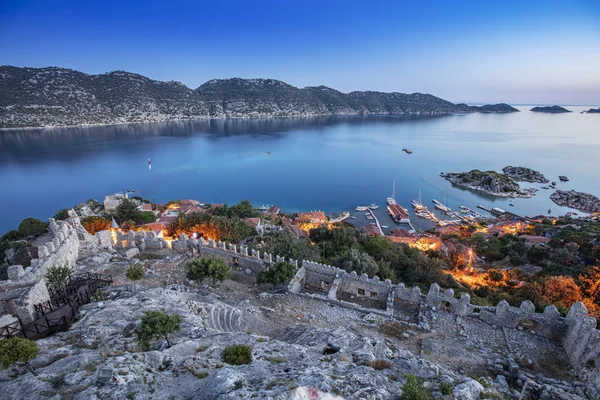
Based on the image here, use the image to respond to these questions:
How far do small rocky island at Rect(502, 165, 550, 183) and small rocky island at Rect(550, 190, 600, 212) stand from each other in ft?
42.7

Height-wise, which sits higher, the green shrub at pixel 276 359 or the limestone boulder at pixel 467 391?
the limestone boulder at pixel 467 391

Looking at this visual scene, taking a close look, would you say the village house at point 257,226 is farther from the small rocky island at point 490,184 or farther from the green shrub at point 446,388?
the small rocky island at point 490,184

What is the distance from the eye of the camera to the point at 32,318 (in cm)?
1187

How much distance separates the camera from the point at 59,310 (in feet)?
40.7

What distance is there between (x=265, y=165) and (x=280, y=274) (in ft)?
269

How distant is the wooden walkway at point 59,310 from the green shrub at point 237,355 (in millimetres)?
7344

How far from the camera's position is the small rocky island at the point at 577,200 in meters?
66.5

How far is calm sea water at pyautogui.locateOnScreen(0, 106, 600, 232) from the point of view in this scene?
68.9 m

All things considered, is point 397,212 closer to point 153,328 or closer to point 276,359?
point 276,359

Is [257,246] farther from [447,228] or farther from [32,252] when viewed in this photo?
[447,228]

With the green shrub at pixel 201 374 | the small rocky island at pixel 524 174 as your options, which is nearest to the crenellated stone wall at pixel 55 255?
the green shrub at pixel 201 374

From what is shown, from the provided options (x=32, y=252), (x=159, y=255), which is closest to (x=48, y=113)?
(x=32, y=252)

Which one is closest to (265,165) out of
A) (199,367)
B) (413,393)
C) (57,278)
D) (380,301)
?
(380,301)

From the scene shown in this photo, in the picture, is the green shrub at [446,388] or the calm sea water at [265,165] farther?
the calm sea water at [265,165]
